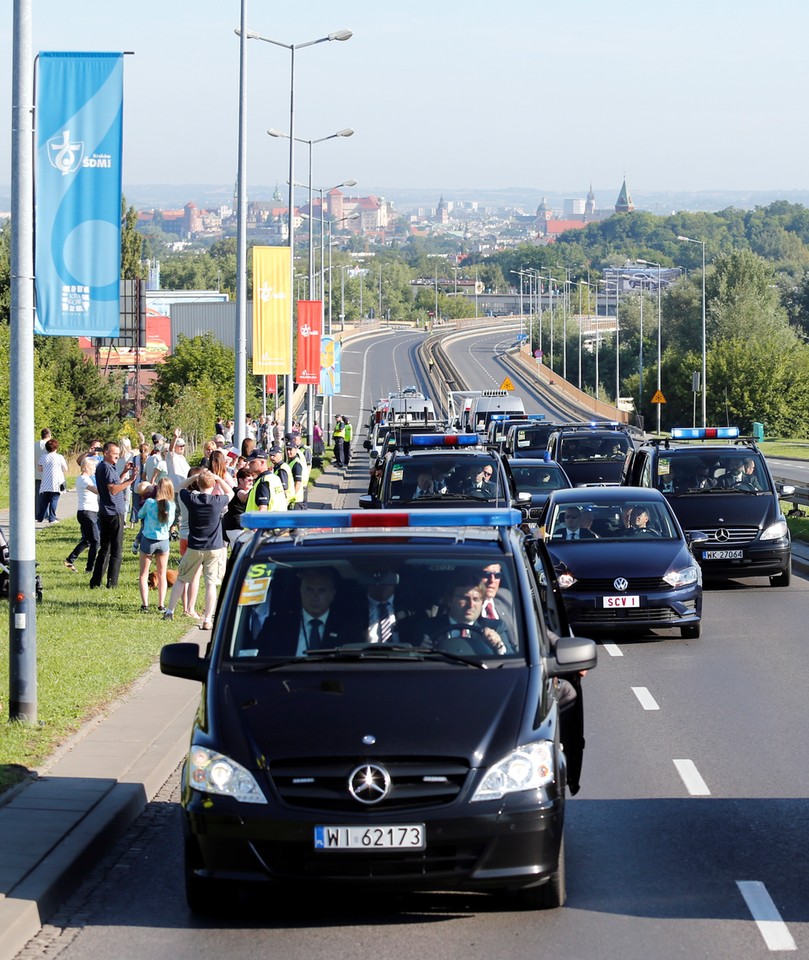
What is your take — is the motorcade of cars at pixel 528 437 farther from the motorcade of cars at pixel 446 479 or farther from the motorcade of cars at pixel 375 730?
the motorcade of cars at pixel 375 730

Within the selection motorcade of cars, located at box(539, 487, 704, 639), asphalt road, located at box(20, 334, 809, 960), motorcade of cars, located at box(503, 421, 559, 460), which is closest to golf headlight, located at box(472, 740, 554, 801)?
asphalt road, located at box(20, 334, 809, 960)

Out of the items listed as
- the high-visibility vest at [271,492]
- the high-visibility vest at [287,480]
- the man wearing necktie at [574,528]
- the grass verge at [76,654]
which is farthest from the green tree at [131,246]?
the high-visibility vest at [271,492]

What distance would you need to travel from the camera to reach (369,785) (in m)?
Result: 6.57

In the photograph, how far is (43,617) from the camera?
1694cm

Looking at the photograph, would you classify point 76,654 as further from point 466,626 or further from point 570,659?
point 570,659

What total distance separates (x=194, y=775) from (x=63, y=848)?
127 cm

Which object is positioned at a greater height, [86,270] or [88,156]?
[88,156]

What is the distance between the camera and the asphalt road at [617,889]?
6680 mm

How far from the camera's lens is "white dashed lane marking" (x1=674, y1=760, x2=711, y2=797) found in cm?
955

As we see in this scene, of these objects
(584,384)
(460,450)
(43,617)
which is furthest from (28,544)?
(584,384)

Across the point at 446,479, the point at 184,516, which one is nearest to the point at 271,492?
the point at 184,516

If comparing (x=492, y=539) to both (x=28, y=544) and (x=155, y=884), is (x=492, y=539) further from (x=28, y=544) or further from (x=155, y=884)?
(x=28, y=544)

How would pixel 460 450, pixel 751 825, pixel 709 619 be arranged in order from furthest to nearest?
pixel 460 450, pixel 709 619, pixel 751 825

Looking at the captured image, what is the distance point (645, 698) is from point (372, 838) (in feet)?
22.7
